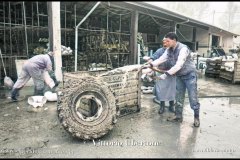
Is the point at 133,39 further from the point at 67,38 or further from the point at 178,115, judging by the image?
the point at 178,115

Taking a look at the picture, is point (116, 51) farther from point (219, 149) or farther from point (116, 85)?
point (219, 149)

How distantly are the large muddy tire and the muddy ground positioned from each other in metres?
0.24

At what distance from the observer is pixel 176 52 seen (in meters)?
5.36

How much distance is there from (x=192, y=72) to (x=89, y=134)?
8.29 feet

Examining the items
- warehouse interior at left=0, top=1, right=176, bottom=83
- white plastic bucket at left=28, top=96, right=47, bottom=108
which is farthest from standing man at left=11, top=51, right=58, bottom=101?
warehouse interior at left=0, top=1, right=176, bottom=83

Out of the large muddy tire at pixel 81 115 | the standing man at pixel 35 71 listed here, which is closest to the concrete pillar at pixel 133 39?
the standing man at pixel 35 71

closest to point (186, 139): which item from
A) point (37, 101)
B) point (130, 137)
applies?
point (130, 137)

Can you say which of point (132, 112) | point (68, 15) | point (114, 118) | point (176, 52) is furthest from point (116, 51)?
point (114, 118)

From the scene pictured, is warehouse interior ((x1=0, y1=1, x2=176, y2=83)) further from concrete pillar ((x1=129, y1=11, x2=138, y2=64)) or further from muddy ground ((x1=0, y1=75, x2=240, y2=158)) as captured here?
muddy ground ((x1=0, y1=75, x2=240, y2=158))

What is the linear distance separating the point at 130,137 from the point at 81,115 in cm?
103

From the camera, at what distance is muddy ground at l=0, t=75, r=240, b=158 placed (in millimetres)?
4070

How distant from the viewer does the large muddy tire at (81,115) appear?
4305 millimetres

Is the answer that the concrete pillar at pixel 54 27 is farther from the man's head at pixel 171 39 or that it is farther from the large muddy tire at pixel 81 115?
the man's head at pixel 171 39

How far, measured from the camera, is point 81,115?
4.61m
